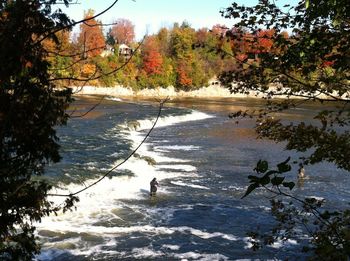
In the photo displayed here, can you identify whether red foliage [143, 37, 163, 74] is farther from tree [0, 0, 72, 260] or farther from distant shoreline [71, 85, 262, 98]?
tree [0, 0, 72, 260]

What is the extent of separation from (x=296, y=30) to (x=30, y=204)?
168 inches

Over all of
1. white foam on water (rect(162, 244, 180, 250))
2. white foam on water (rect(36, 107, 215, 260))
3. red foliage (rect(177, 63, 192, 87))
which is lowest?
white foam on water (rect(162, 244, 180, 250))

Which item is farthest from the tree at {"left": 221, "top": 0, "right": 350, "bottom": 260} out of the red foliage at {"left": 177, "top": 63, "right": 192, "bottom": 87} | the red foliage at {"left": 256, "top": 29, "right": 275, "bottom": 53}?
the red foliage at {"left": 177, "top": 63, "right": 192, "bottom": 87}

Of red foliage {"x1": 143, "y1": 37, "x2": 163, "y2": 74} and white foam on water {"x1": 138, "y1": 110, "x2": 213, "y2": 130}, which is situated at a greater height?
red foliage {"x1": 143, "y1": 37, "x2": 163, "y2": 74}

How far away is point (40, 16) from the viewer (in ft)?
15.1

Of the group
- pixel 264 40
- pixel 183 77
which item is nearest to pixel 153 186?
pixel 264 40

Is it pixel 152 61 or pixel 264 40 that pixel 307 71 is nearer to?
pixel 264 40

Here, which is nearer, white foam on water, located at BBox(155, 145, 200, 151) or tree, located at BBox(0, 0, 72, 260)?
tree, located at BBox(0, 0, 72, 260)

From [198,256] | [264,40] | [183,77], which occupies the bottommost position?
[198,256]

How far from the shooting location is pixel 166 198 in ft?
58.5

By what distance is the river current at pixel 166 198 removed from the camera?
12.8 meters

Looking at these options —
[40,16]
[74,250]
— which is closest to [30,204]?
[40,16]

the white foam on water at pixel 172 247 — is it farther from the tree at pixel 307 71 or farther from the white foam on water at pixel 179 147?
the white foam on water at pixel 179 147

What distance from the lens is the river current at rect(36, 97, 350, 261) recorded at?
12797 mm
